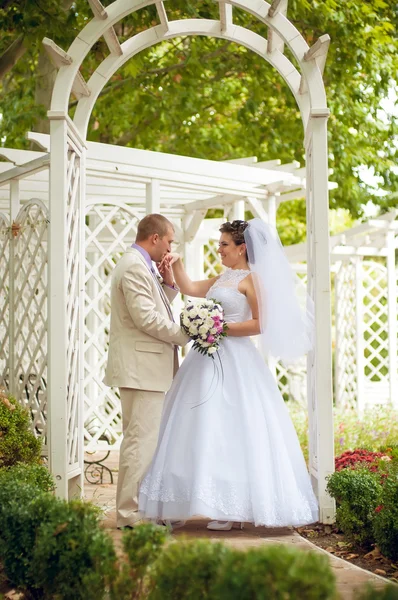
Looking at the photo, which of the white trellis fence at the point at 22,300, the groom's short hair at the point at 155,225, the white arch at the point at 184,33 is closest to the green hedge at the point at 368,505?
the groom's short hair at the point at 155,225

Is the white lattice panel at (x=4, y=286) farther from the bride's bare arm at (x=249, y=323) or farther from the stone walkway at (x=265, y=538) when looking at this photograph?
the bride's bare arm at (x=249, y=323)

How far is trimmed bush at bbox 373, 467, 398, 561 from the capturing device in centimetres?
400

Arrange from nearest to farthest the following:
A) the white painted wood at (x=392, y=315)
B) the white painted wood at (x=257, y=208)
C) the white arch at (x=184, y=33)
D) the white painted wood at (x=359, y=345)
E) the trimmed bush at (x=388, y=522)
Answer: the trimmed bush at (x=388, y=522), the white arch at (x=184, y=33), the white painted wood at (x=257, y=208), the white painted wood at (x=392, y=315), the white painted wood at (x=359, y=345)

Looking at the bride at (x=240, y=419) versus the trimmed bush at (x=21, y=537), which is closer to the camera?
the trimmed bush at (x=21, y=537)

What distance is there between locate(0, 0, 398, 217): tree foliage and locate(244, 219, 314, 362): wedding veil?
11.9 ft

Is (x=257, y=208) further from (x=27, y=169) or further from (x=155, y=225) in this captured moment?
(x=155, y=225)

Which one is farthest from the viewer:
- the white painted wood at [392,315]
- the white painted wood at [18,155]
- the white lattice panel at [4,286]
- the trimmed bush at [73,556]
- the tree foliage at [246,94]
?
the white painted wood at [392,315]

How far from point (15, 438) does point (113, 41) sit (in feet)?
8.19

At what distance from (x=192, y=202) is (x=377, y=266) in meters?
5.44

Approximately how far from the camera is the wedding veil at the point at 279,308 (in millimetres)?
5129

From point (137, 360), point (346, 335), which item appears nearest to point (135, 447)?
point (137, 360)

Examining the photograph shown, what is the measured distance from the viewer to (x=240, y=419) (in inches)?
195

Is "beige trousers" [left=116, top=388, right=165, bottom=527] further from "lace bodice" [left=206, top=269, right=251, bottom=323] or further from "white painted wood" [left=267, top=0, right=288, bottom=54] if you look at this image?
"white painted wood" [left=267, top=0, right=288, bottom=54]

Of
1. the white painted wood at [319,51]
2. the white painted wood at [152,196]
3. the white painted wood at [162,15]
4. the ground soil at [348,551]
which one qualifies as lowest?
the ground soil at [348,551]
